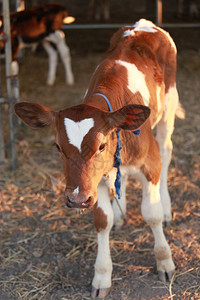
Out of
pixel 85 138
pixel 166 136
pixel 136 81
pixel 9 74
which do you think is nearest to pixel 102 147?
pixel 85 138

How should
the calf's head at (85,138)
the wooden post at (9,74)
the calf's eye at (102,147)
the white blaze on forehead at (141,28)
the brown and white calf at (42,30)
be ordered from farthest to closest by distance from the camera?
1. the brown and white calf at (42,30)
2. the wooden post at (9,74)
3. the white blaze on forehead at (141,28)
4. the calf's eye at (102,147)
5. the calf's head at (85,138)

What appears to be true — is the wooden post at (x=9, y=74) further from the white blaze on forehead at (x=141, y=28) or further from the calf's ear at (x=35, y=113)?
the calf's ear at (x=35, y=113)

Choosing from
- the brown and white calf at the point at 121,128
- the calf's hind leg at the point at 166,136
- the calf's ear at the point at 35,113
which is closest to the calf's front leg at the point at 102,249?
the brown and white calf at the point at 121,128

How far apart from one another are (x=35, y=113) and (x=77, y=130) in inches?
14.3

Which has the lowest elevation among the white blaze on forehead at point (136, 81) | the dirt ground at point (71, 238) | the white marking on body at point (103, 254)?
the dirt ground at point (71, 238)

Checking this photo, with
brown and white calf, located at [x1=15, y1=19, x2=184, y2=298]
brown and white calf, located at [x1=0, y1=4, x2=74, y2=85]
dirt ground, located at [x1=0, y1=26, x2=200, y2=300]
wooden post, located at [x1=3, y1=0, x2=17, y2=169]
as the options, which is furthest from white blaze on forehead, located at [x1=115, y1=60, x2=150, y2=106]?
brown and white calf, located at [x1=0, y1=4, x2=74, y2=85]

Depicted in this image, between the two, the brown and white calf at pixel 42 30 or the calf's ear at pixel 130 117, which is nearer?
the calf's ear at pixel 130 117

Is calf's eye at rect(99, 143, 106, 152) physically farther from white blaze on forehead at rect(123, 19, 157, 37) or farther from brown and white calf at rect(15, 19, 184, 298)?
white blaze on forehead at rect(123, 19, 157, 37)

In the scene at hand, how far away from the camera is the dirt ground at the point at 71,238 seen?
339cm

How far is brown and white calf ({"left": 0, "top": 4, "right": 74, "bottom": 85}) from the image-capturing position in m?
7.49

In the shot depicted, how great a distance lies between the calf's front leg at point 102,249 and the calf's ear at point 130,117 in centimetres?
67

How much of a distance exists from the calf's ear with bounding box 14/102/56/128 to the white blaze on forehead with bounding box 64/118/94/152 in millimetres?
205

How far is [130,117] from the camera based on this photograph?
108 inches

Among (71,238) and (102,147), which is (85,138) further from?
(71,238)
